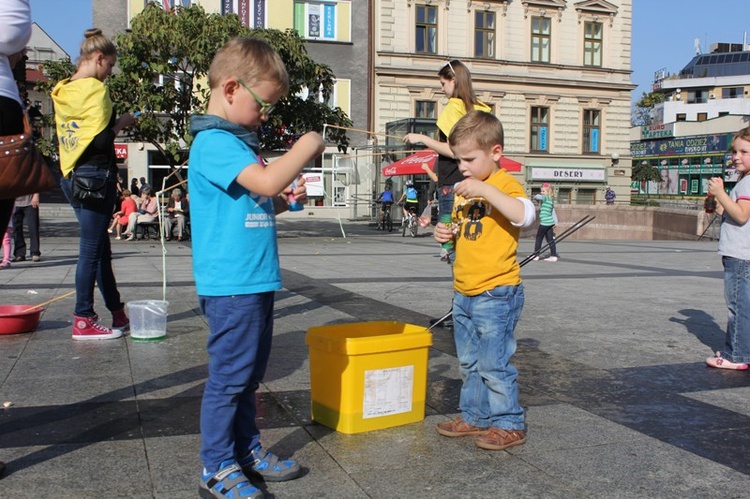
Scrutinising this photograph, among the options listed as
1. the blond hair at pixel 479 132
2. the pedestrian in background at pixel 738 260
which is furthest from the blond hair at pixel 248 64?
the pedestrian in background at pixel 738 260

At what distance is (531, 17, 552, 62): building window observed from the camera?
118ft

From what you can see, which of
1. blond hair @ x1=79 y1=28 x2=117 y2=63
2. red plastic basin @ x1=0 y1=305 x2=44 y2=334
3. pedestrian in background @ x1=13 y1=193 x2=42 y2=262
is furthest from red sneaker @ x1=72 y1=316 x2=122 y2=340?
pedestrian in background @ x1=13 y1=193 x2=42 y2=262

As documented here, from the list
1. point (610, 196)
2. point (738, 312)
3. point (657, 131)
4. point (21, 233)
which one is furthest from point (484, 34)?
point (657, 131)

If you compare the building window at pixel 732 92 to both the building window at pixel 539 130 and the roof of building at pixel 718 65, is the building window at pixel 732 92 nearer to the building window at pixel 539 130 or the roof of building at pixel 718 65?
the roof of building at pixel 718 65

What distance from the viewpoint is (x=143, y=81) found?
16578mm

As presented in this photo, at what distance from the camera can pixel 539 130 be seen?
1430 inches

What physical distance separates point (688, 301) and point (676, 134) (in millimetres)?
75870

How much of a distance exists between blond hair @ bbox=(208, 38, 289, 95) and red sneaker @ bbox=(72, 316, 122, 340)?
3092 mm

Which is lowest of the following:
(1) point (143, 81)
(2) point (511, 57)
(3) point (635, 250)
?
(3) point (635, 250)

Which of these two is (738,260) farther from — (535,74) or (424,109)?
(535,74)

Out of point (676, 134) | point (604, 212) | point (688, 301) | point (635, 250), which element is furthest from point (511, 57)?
point (676, 134)

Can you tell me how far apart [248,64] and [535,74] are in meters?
35.0

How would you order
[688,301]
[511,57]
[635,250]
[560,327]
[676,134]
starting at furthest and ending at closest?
[676,134], [511,57], [635,250], [688,301], [560,327]

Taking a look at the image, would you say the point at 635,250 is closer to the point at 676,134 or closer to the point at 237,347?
the point at 237,347
